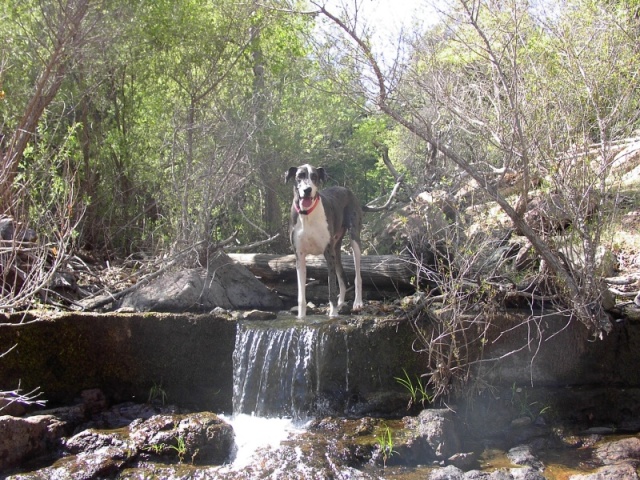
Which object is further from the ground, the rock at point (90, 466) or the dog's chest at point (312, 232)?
the dog's chest at point (312, 232)

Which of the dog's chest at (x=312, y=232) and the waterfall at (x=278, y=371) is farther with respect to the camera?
the dog's chest at (x=312, y=232)

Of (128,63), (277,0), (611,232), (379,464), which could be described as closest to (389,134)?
(128,63)

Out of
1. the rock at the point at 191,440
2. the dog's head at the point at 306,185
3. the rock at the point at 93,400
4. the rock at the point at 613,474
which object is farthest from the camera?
the dog's head at the point at 306,185

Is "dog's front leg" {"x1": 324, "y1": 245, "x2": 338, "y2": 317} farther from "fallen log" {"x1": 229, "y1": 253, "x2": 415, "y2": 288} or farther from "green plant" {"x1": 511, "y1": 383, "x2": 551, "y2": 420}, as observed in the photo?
"green plant" {"x1": 511, "y1": 383, "x2": 551, "y2": 420}

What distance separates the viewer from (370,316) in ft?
25.2

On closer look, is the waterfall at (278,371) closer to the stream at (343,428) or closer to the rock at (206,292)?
the stream at (343,428)

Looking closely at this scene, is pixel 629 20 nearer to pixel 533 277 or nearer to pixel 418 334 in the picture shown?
pixel 533 277

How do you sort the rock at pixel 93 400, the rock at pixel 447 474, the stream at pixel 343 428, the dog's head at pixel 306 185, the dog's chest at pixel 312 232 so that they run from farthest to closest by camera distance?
the dog's chest at pixel 312 232 < the dog's head at pixel 306 185 < the rock at pixel 93 400 < the stream at pixel 343 428 < the rock at pixel 447 474

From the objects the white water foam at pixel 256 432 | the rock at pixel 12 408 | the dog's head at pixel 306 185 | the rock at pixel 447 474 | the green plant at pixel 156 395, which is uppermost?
the dog's head at pixel 306 185

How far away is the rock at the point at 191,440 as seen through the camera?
5.88m

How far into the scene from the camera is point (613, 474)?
17.5ft

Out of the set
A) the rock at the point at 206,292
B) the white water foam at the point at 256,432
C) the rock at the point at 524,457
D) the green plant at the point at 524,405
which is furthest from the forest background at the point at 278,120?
the white water foam at the point at 256,432

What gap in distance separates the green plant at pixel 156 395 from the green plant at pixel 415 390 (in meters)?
2.56

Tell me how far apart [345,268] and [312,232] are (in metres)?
1.74
